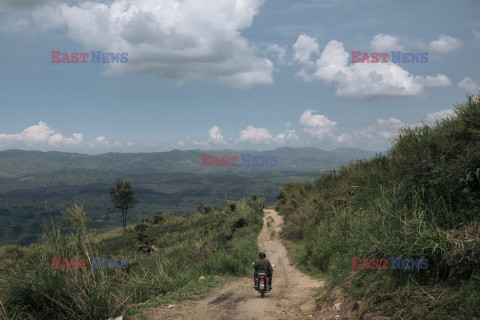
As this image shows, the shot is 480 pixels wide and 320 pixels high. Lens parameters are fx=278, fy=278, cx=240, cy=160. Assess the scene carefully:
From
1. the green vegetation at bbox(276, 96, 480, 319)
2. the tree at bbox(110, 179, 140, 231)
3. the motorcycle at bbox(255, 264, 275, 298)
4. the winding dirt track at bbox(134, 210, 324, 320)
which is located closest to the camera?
the green vegetation at bbox(276, 96, 480, 319)

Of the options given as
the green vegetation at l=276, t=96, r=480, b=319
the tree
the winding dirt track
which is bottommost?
the tree

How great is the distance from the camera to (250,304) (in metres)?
7.10

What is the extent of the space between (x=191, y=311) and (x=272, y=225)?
15.8m

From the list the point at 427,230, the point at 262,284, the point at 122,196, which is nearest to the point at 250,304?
the point at 262,284

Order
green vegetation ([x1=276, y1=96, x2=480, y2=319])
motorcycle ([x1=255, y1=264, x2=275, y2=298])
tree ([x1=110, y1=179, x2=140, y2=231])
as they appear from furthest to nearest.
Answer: tree ([x1=110, y1=179, x2=140, y2=231])
motorcycle ([x1=255, y1=264, x2=275, y2=298])
green vegetation ([x1=276, y1=96, x2=480, y2=319])

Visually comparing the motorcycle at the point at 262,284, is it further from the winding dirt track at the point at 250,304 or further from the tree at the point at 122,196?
the tree at the point at 122,196

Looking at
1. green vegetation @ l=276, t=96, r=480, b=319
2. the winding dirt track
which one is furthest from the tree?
green vegetation @ l=276, t=96, r=480, b=319

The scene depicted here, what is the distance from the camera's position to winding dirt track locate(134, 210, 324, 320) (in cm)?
629

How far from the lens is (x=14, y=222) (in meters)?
151

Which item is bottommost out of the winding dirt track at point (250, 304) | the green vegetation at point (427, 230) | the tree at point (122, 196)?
the tree at point (122, 196)

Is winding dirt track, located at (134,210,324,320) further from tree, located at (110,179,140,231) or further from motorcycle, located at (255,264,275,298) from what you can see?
tree, located at (110,179,140,231)

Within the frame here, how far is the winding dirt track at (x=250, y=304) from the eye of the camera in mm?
6293

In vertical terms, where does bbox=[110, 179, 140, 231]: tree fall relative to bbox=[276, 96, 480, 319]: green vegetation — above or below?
below

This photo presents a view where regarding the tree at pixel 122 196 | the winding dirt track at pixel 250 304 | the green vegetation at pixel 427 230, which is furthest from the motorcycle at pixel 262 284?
the tree at pixel 122 196
